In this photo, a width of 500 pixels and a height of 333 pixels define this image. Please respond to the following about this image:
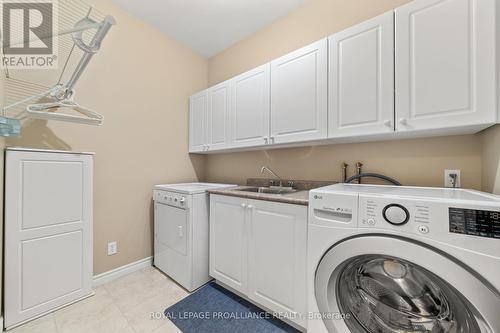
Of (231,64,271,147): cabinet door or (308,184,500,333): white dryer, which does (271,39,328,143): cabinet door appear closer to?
(231,64,271,147): cabinet door

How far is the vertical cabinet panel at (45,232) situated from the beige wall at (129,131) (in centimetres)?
22

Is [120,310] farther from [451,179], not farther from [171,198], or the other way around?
[451,179]

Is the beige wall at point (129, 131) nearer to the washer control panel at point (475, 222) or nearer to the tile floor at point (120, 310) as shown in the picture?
the tile floor at point (120, 310)

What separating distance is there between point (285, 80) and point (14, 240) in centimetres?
230

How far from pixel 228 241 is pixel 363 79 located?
158 cm

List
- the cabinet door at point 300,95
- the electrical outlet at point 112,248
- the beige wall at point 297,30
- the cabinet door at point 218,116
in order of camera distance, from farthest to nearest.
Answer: the cabinet door at point 218,116 < the electrical outlet at point 112,248 < the beige wall at point 297,30 < the cabinet door at point 300,95

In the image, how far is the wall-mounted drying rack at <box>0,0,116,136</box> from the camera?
1113mm

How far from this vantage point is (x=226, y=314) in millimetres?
1486

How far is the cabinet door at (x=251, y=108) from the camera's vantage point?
1817 millimetres

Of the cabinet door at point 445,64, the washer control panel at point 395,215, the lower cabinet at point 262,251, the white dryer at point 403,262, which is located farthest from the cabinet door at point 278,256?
the cabinet door at point 445,64

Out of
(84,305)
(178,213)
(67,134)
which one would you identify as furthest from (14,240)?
(178,213)

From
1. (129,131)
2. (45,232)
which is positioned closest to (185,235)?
(45,232)

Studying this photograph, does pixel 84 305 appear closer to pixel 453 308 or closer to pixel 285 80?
pixel 453 308

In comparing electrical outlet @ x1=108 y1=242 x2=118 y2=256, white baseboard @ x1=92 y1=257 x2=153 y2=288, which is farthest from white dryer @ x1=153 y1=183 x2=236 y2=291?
electrical outlet @ x1=108 y1=242 x2=118 y2=256
